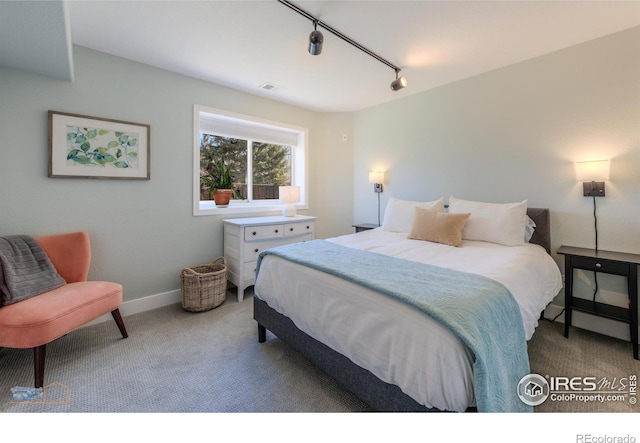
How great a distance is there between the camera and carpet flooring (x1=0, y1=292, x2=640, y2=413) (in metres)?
1.44

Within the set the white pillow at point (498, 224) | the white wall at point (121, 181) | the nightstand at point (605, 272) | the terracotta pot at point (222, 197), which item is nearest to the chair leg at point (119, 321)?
the white wall at point (121, 181)

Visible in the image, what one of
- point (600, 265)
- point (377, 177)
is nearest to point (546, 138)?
point (600, 265)

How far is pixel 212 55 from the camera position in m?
2.41

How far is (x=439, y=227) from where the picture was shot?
7.89 ft

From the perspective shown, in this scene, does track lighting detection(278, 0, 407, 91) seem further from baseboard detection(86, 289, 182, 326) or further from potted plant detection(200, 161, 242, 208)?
baseboard detection(86, 289, 182, 326)

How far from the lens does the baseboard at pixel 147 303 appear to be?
250 cm

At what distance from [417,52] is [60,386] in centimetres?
363

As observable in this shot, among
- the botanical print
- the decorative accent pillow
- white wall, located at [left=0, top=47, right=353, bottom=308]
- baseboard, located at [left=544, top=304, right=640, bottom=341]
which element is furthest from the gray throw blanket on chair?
baseboard, located at [left=544, top=304, right=640, bottom=341]

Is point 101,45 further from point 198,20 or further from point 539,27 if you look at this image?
point 539,27

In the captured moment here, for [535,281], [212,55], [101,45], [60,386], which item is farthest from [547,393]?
[101,45]

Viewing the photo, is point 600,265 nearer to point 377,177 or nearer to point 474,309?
point 474,309

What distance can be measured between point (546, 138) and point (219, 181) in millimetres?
3579

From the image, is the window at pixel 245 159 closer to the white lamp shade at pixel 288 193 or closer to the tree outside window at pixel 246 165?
the tree outside window at pixel 246 165

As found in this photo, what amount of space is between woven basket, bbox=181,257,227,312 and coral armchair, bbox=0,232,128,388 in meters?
0.56
